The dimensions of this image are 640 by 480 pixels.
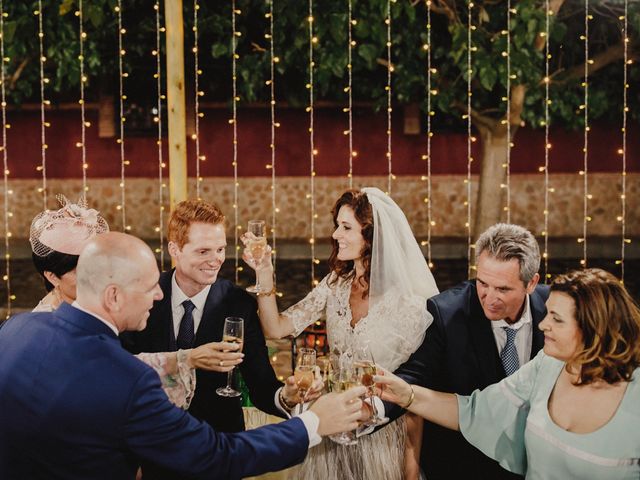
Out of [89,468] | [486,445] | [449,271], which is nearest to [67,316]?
[89,468]

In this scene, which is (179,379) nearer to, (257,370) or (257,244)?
(257,370)

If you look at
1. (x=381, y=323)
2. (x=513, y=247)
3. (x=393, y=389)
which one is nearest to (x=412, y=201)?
(x=381, y=323)

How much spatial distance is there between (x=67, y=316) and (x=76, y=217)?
2.58 ft

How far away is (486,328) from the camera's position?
9.58 ft

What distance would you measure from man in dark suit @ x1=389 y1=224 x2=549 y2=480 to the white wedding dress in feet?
0.46

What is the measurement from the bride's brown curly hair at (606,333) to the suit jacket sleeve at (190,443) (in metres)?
0.88

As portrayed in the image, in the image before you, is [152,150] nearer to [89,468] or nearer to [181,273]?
[181,273]

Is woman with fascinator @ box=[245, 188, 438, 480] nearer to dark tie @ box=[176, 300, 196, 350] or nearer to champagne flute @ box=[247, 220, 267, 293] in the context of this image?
champagne flute @ box=[247, 220, 267, 293]

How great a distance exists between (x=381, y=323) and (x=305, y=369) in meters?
0.69

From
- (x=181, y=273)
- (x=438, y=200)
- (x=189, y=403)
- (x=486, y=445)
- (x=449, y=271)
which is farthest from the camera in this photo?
(x=438, y=200)

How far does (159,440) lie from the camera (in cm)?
→ 196

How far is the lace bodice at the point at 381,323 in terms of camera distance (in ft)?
10.2

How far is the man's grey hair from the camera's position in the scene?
281 cm

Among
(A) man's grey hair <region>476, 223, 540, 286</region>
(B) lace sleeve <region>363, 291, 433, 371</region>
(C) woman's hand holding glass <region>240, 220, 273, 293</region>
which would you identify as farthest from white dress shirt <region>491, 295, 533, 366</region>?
(C) woman's hand holding glass <region>240, 220, 273, 293</region>
